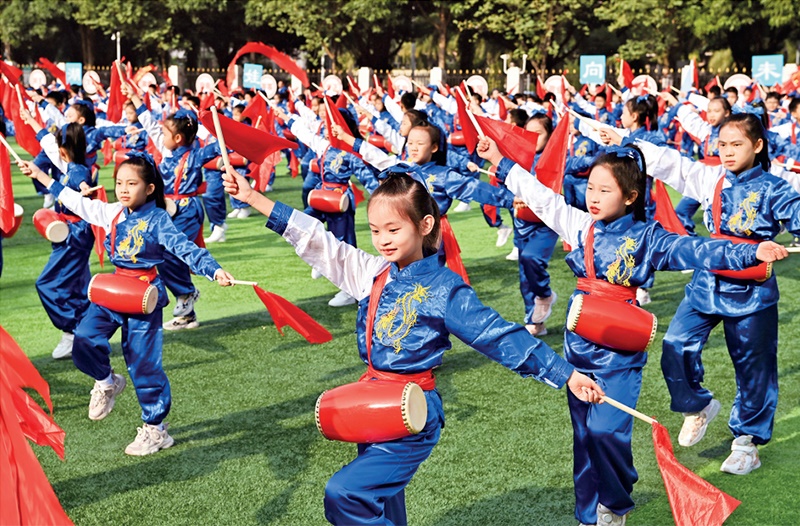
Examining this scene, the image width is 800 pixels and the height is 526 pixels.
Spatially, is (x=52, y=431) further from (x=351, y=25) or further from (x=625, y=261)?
(x=351, y=25)

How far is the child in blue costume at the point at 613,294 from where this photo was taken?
3.72m

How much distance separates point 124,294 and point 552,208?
2118 mm

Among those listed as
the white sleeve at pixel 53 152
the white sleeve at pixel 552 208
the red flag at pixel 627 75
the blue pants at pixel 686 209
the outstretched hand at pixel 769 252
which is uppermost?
the red flag at pixel 627 75

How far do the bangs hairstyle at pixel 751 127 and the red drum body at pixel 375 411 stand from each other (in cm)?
230

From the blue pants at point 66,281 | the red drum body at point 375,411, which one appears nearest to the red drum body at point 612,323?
the red drum body at point 375,411

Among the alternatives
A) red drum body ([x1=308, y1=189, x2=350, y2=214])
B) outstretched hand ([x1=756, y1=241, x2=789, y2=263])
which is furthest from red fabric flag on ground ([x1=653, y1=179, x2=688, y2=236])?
red drum body ([x1=308, y1=189, x2=350, y2=214])

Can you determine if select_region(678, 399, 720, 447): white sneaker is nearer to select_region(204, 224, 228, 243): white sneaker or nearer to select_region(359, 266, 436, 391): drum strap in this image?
select_region(359, 266, 436, 391): drum strap

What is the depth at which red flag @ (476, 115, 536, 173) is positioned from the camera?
215 inches

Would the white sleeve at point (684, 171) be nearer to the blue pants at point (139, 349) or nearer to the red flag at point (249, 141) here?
the red flag at point (249, 141)

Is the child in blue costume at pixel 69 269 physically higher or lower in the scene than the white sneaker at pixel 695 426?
higher

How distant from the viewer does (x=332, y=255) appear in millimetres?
3436

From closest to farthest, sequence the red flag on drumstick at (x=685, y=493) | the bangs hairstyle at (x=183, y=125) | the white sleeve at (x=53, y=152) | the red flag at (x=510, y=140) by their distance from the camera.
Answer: the red flag on drumstick at (x=685, y=493) → the red flag at (x=510, y=140) → the white sleeve at (x=53, y=152) → the bangs hairstyle at (x=183, y=125)

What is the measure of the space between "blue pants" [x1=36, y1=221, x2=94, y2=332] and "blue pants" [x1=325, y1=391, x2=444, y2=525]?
4022mm

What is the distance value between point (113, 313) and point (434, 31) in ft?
115
